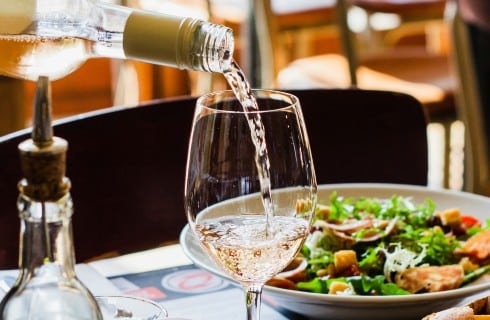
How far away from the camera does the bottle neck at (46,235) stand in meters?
0.61

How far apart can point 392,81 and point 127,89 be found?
5.90ft

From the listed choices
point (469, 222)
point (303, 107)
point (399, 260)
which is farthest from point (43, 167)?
point (303, 107)

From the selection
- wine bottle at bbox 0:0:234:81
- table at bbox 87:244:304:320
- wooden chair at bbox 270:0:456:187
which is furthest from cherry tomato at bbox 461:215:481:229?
wooden chair at bbox 270:0:456:187

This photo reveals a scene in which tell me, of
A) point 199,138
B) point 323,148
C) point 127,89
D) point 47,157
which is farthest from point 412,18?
point 47,157

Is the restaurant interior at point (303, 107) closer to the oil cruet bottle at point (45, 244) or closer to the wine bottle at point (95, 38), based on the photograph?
the oil cruet bottle at point (45, 244)

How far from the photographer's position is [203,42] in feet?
2.37

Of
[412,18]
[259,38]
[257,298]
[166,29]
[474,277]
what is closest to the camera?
[166,29]

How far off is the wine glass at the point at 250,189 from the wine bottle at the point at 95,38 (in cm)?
7

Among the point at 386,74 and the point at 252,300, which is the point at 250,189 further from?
the point at 386,74

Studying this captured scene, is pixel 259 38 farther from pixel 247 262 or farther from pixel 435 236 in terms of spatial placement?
pixel 247 262

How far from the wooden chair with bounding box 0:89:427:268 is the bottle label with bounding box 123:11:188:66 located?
0.56 metres

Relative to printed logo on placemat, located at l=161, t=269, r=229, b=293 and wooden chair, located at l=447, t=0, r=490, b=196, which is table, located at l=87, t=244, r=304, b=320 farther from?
wooden chair, located at l=447, t=0, r=490, b=196

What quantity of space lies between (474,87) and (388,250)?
5.90ft

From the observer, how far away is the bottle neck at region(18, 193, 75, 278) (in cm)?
61
